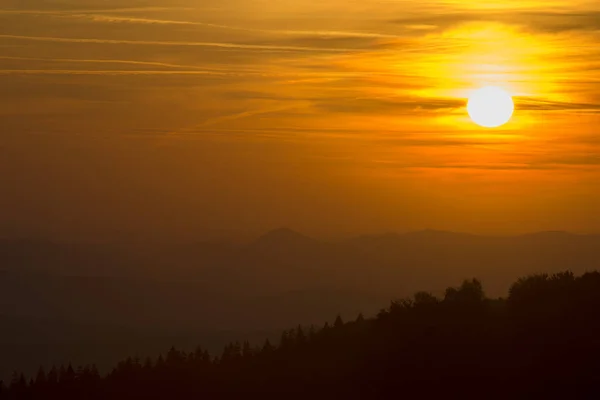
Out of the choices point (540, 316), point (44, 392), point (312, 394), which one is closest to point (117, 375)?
point (44, 392)

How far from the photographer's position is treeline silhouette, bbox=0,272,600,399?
121ft

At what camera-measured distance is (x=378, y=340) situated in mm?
43562

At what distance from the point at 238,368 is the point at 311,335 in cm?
377

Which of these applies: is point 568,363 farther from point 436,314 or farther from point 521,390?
point 436,314

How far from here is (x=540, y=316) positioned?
4103cm

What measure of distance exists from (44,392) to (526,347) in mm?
26332

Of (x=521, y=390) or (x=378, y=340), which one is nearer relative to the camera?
(x=521, y=390)

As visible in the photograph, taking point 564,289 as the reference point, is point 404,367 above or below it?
below

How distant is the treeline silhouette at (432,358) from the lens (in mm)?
37031

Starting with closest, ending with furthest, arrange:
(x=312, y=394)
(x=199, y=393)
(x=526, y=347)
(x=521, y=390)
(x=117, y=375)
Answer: (x=521, y=390) < (x=526, y=347) < (x=312, y=394) < (x=199, y=393) < (x=117, y=375)

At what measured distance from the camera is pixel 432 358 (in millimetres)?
39906

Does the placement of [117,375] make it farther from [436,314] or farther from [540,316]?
[540,316]

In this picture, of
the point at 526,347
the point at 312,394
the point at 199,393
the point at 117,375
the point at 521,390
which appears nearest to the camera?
the point at 521,390

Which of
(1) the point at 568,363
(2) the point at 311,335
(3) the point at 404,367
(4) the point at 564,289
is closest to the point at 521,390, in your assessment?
(1) the point at 568,363
